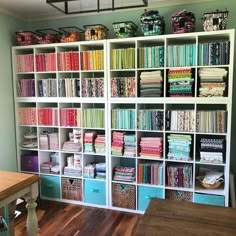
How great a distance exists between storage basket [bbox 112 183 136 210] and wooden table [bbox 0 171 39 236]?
139cm

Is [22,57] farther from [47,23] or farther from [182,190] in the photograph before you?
[182,190]

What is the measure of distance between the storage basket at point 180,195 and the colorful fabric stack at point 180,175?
0.29ft

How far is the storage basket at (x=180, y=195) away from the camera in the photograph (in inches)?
113

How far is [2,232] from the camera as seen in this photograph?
181cm

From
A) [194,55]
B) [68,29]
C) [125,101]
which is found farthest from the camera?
[68,29]

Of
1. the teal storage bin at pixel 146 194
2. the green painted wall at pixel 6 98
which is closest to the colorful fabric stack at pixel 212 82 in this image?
the teal storage bin at pixel 146 194

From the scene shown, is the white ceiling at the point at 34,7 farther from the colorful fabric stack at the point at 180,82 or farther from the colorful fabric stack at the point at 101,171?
the colorful fabric stack at the point at 101,171

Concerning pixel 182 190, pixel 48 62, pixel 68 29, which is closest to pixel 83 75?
pixel 48 62

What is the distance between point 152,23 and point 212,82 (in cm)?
90

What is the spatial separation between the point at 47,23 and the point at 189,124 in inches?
94.3

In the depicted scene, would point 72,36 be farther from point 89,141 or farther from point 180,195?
point 180,195

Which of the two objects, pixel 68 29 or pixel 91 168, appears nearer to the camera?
pixel 91 168

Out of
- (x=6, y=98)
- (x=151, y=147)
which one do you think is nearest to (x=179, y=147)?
(x=151, y=147)

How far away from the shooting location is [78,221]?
2883mm
